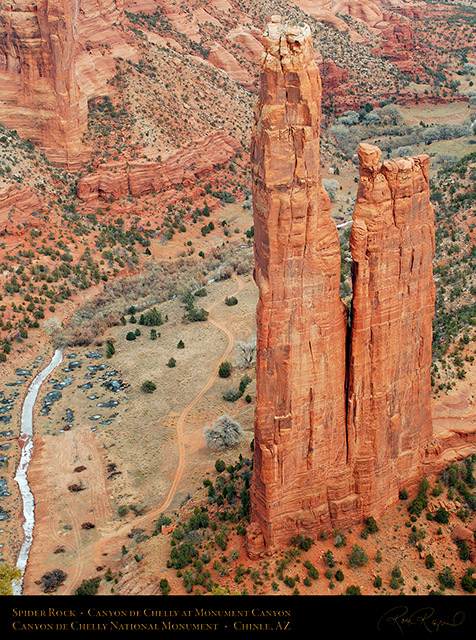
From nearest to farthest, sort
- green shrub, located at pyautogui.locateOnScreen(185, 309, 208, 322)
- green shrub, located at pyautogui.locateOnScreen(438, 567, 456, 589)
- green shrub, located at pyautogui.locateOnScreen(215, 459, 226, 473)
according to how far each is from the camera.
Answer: green shrub, located at pyautogui.locateOnScreen(438, 567, 456, 589) → green shrub, located at pyautogui.locateOnScreen(215, 459, 226, 473) → green shrub, located at pyautogui.locateOnScreen(185, 309, 208, 322)

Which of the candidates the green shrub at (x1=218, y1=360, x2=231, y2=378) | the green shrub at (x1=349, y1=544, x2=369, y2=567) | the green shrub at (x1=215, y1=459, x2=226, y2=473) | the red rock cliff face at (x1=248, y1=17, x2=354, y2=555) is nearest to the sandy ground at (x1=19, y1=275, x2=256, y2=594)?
the green shrub at (x1=218, y1=360, x2=231, y2=378)

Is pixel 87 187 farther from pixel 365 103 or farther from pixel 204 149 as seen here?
pixel 365 103

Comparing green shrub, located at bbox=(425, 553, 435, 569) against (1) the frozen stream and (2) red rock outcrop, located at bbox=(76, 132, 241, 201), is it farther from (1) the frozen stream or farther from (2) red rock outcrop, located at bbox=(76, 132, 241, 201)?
(2) red rock outcrop, located at bbox=(76, 132, 241, 201)

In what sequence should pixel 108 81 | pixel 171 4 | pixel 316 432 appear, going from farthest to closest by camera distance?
1. pixel 171 4
2. pixel 108 81
3. pixel 316 432

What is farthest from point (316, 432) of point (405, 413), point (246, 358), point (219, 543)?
point (246, 358)

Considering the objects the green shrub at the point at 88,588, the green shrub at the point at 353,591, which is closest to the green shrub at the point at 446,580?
the green shrub at the point at 353,591

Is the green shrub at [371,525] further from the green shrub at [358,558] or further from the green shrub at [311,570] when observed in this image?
the green shrub at [311,570]
